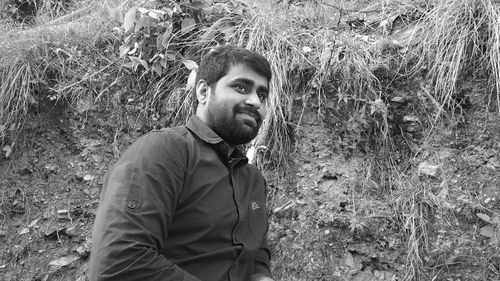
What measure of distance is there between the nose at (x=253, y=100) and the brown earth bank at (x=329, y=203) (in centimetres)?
127

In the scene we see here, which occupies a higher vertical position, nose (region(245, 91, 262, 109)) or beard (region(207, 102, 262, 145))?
nose (region(245, 91, 262, 109))

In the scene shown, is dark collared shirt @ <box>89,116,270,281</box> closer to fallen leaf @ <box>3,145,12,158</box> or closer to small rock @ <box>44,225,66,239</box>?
small rock @ <box>44,225,66,239</box>

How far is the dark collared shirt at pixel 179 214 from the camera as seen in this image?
196 centimetres

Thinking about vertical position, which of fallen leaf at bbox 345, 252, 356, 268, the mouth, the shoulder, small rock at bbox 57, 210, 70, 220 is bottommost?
small rock at bbox 57, 210, 70, 220

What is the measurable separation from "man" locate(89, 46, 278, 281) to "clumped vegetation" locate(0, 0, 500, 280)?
1021 millimetres

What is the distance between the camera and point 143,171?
2.08m

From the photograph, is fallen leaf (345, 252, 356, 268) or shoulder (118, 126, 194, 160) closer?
shoulder (118, 126, 194, 160)

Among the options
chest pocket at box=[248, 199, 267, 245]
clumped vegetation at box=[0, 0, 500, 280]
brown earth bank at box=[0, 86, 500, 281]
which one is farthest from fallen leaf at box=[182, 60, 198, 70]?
chest pocket at box=[248, 199, 267, 245]

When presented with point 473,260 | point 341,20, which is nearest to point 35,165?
point 341,20

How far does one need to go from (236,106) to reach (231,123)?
9 centimetres

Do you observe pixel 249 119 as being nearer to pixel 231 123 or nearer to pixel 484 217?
pixel 231 123

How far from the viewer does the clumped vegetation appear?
135 inches

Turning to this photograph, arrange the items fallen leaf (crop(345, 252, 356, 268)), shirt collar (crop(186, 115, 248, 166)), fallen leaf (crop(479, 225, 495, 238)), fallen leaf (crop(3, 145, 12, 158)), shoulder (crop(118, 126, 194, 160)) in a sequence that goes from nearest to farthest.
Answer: shoulder (crop(118, 126, 194, 160)) → shirt collar (crop(186, 115, 248, 166)) → fallen leaf (crop(479, 225, 495, 238)) → fallen leaf (crop(345, 252, 356, 268)) → fallen leaf (crop(3, 145, 12, 158))

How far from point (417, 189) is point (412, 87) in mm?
862
